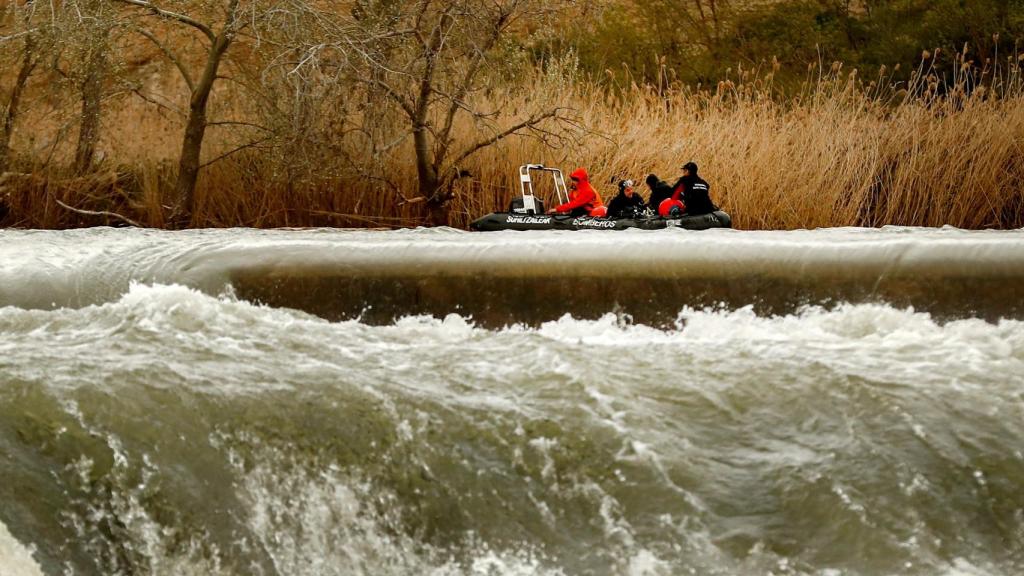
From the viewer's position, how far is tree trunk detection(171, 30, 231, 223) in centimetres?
1007

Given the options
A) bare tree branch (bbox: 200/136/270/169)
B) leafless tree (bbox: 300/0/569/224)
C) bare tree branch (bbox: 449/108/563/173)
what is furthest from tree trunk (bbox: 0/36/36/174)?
bare tree branch (bbox: 449/108/563/173)

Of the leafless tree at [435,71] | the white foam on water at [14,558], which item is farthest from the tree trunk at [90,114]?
the white foam on water at [14,558]

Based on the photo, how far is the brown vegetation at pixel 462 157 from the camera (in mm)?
9750

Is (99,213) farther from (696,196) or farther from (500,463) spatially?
(500,463)

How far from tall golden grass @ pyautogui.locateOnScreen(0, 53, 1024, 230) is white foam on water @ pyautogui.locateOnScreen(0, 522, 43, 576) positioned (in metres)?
6.84

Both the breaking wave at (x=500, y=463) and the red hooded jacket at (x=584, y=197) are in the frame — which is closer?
the breaking wave at (x=500, y=463)

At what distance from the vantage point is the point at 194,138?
10.2 metres

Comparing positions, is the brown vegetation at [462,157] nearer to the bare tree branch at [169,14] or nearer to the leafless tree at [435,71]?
the leafless tree at [435,71]

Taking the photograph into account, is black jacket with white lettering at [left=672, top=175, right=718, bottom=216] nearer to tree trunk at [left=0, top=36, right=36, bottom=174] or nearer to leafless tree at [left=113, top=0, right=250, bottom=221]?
leafless tree at [left=113, top=0, right=250, bottom=221]

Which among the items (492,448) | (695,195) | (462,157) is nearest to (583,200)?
(695,195)

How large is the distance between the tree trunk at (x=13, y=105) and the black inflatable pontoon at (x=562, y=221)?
3781mm

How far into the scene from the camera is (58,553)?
3.11 meters

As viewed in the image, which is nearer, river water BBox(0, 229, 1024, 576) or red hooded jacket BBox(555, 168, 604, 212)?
river water BBox(0, 229, 1024, 576)

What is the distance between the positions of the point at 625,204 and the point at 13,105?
522 cm
